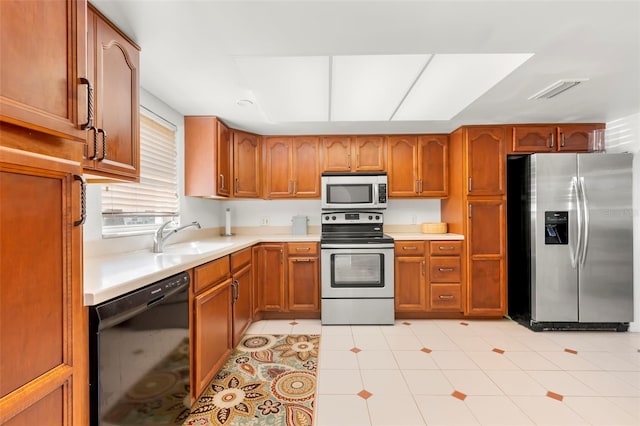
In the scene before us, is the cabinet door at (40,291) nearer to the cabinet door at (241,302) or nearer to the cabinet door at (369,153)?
the cabinet door at (241,302)

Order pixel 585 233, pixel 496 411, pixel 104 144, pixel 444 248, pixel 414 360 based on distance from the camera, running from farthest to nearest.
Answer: pixel 444 248 < pixel 585 233 < pixel 414 360 < pixel 496 411 < pixel 104 144

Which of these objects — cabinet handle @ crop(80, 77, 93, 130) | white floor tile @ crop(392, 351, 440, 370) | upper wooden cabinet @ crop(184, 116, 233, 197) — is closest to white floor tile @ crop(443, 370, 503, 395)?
white floor tile @ crop(392, 351, 440, 370)

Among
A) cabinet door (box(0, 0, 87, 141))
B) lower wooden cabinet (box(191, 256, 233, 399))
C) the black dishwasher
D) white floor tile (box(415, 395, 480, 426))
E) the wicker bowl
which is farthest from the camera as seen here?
the wicker bowl

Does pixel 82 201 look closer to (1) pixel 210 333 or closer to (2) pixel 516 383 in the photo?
(1) pixel 210 333

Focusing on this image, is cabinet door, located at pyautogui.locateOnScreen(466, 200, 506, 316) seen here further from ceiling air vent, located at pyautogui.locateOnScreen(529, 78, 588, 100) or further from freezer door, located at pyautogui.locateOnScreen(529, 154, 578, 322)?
ceiling air vent, located at pyautogui.locateOnScreen(529, 78, 588, 100)

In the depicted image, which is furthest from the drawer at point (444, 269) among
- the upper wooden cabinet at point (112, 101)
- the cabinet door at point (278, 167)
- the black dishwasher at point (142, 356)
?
the upper wooden cabinet at point (112, 101)

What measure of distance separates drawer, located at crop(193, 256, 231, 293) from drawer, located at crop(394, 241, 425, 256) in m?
1.86

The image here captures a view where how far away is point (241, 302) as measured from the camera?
2.63 m

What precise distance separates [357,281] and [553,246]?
6.59ft

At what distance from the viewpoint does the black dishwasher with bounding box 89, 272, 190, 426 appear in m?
1.03

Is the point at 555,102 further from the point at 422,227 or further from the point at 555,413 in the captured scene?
the point at 555,413

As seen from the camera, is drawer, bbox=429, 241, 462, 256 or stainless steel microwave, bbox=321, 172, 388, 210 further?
stainless steel microwave, bbox=321, 172, 388, 210

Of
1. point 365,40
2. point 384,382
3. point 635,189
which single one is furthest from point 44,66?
point 635,189

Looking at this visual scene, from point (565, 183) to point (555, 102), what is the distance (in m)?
0.87
